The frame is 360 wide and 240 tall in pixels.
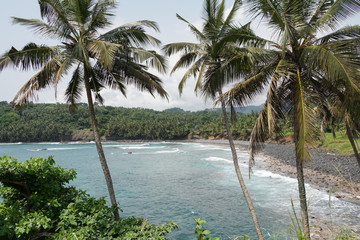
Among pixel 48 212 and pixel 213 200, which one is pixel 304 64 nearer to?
pixel 48 212

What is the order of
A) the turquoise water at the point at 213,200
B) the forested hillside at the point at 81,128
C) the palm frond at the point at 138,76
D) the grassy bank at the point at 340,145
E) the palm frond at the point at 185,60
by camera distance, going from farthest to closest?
the forested hillside at the point at 81,128 → the grassy bank at the point at 340,145 → the turquoise water at the point at 213,200 → the palm frond at the point at 185,60 → the palm frond at the point at 138,76

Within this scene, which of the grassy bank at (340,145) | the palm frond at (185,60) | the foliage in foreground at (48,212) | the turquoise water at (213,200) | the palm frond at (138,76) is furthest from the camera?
the grassy bank at (340,145)

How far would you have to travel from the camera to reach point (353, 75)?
4.72 metres

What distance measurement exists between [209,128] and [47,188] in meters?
88.2

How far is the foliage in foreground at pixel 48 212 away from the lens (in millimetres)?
4668

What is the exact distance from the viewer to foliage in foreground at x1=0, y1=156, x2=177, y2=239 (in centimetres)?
467

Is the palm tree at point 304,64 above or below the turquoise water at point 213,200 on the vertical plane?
above

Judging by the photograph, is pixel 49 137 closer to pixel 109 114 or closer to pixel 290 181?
pixel 109 114

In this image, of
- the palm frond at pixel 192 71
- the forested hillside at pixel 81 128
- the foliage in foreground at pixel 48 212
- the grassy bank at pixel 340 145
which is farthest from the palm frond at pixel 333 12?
the forested hillside at pixel 81 128

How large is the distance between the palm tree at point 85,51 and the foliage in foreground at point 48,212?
0.86 metres

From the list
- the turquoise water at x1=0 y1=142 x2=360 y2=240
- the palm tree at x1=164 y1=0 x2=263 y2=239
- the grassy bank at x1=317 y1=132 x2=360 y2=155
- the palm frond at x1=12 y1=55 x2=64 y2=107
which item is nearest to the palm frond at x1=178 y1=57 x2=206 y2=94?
Result: the palm tree at x1=164 y1=0 x2=263 y2=239

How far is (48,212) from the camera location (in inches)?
202

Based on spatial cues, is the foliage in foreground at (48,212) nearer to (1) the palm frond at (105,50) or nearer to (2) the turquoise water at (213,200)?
(1) the palm frond at (105,50)

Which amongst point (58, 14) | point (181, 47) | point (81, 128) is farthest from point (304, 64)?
point (81, 128)
